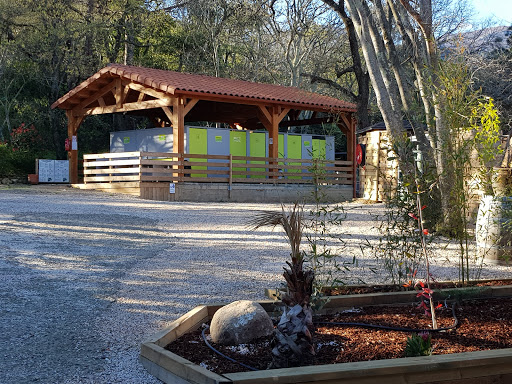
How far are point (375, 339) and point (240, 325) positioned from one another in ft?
2.79

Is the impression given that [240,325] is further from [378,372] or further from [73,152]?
[73,152]

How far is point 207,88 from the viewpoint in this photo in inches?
725

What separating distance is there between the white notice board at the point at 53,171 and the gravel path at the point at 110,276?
973 cm

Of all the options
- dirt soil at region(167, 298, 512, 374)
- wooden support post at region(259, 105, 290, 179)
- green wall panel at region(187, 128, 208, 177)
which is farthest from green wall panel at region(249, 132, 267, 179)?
dirt soil at region(167, 298, 512, 374)

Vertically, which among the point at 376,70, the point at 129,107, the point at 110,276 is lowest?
the point at 110,276

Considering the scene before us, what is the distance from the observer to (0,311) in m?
4.86

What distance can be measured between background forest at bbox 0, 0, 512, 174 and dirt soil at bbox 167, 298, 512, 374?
65.7ft

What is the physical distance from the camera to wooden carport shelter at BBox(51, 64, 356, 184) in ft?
59.0

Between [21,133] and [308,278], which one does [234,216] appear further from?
[21,133]

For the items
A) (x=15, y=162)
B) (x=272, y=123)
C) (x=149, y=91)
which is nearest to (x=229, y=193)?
(x=272, y=123)

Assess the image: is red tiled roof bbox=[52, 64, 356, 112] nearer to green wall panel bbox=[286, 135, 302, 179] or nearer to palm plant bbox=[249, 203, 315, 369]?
green wall panel bbox=[286, 135, 302, 179]

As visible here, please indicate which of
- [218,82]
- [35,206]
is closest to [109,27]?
[218,82]

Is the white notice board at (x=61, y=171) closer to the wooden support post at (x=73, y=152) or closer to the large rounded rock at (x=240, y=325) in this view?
the wooden support post at (x=73, y=152)

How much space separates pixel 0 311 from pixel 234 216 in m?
8.20
